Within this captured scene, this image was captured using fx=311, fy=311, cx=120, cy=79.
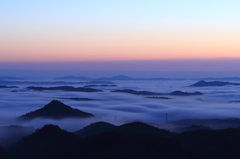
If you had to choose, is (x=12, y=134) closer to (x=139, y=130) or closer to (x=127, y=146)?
(x=139, y=130)

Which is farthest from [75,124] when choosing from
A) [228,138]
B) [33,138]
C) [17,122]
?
[228,138]

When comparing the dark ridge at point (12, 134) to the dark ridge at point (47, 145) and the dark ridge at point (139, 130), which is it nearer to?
the dark ridge at point (47, 145)

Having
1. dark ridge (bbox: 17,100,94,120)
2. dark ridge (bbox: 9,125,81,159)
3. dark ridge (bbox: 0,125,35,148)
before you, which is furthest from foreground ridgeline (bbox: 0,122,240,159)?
dark ridge (bbox: 17,100,94,120)

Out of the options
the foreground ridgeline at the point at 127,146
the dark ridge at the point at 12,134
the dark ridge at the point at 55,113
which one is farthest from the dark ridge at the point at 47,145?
the dark ridge at the point at 55,113

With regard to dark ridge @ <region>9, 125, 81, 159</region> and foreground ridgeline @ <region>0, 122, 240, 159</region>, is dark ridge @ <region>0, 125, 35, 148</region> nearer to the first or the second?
dark ridge @ <region>9, 125, 81, 159</region>

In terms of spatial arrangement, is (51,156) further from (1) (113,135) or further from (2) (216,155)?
(2) (216,155)

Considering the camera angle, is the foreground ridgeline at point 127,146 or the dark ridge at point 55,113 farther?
the dark ridge at point 55,113

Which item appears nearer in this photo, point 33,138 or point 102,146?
point 102,146

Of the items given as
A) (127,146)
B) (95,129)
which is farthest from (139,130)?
(95,129)
